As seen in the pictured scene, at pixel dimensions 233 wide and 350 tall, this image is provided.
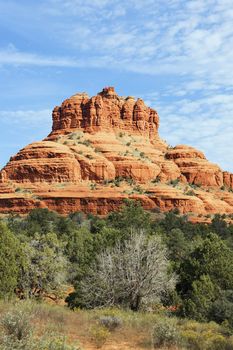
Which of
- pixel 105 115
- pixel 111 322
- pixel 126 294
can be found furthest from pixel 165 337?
pixel 105 115

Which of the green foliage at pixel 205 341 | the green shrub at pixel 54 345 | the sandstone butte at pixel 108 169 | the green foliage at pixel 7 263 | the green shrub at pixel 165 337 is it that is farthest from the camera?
the sandstone butte at pixel 108 169

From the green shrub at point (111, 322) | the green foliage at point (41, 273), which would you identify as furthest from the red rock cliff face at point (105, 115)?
the green shrub at point (111, 322)

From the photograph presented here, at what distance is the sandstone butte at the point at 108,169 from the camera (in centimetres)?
8156

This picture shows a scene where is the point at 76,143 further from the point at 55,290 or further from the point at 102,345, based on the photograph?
the point at 102,345

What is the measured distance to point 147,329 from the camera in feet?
46.9

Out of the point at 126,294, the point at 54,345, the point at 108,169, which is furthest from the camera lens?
the point at 108,169

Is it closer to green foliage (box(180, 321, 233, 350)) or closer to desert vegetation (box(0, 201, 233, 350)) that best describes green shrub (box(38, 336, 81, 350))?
desert vegetation (box(0, 201, 233, 350))

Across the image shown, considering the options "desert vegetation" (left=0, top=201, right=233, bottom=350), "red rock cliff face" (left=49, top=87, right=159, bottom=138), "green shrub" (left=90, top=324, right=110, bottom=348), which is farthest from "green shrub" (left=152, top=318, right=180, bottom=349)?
"red rock cliff face" (left=49, top=87, right=159, bottom=138)

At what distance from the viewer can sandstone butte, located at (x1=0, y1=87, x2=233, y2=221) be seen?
268 ft

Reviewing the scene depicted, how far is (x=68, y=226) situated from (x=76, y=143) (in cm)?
4444

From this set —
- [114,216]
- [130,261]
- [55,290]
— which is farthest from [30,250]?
[114,216]

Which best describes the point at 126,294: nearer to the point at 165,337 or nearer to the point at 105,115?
the point at 165,337

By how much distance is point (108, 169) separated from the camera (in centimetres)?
8969

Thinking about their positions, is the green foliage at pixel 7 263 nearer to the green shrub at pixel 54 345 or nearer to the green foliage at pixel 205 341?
the green foliage at pixel 205 341
